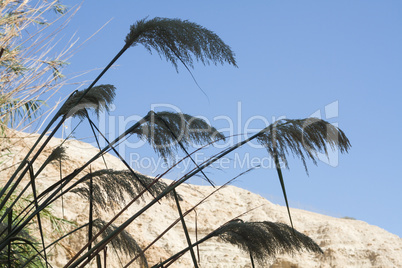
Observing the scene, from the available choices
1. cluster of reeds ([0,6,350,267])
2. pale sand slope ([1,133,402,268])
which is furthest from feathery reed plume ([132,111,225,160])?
pale sand slope ([1,133,402,268])

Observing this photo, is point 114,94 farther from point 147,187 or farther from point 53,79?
point 53,79

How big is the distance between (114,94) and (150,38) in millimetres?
368

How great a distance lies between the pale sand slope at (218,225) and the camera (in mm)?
4730

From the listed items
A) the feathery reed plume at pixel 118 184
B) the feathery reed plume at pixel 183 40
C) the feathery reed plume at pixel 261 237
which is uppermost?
the feathery reed plume at pixel 183 40

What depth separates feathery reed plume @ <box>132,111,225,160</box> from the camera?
4.86ft

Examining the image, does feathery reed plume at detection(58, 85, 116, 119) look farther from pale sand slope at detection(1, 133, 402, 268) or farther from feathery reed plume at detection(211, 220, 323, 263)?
pale sand slope at detection(1, 133, 402, 268)

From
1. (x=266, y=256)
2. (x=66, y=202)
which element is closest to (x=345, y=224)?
(x=66, y=202)

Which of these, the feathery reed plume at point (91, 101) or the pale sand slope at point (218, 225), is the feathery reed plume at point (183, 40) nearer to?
the feathery reed plume at point (91, 101)

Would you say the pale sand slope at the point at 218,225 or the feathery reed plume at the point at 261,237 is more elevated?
the pale sand slope at the point at 218,225

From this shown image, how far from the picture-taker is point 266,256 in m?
1.56

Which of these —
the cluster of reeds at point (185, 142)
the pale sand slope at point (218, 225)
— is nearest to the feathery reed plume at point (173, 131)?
the cluster of reeds at point (185, 142)

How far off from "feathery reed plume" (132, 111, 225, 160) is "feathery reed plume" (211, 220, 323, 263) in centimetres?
30

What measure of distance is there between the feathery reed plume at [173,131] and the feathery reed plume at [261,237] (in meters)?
0.30

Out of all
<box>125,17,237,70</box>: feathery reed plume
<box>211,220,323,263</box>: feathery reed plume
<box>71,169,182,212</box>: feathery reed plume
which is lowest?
<box>211,220,323,263</box>: feathery reed plume
